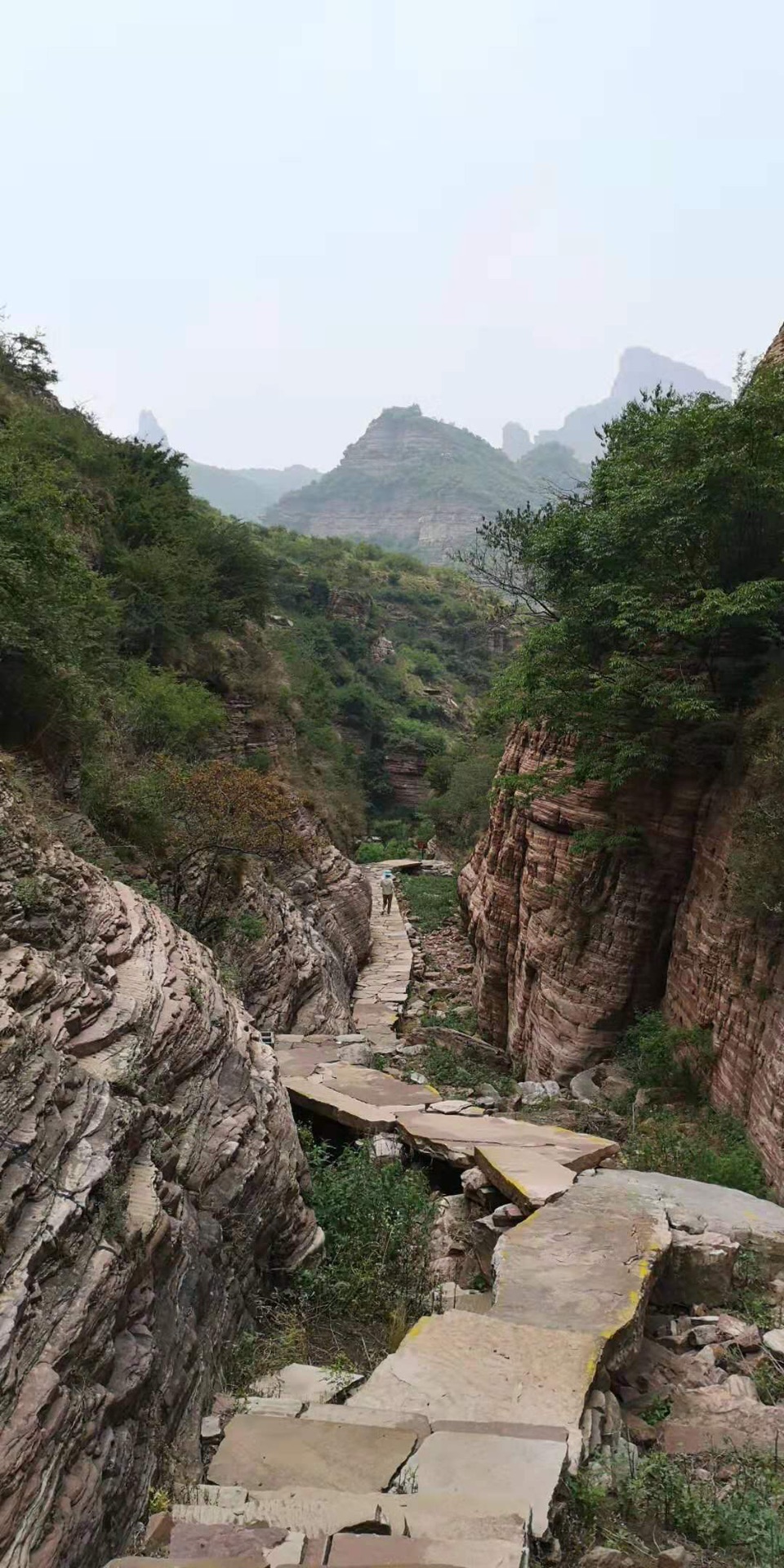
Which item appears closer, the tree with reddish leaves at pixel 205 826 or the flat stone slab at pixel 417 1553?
the flat stone slab at pixel 417 1553

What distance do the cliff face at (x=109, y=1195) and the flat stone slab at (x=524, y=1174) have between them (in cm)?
135

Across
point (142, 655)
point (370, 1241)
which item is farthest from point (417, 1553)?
point (142, 655)

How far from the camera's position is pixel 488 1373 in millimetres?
3521

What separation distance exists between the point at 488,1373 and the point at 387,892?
20.1 m

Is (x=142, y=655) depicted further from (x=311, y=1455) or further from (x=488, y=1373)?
(x=311, y=1455)

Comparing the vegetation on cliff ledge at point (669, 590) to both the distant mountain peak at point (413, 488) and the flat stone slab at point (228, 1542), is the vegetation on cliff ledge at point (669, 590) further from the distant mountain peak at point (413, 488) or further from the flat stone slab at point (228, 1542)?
the distant mountain peak at point (413, 488)

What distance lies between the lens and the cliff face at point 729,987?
20.9 ft

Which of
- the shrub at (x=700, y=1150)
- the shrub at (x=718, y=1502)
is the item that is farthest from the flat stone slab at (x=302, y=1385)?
the shrub at (x=700, y=1150)

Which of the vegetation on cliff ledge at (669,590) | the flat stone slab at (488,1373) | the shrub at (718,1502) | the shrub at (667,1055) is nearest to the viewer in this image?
the shrub at (718,1502)

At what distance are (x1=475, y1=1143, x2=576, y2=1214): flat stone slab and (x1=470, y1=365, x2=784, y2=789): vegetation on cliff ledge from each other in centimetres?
423

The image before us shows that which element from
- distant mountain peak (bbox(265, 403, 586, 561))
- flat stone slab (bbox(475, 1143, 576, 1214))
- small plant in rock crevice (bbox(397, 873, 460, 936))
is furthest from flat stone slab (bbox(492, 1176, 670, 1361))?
distant mountain peak (bbox(265, 403, 586, 561))

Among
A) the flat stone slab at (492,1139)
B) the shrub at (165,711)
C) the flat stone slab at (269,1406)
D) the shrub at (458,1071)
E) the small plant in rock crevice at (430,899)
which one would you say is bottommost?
the small plant in rock crevice at (430,899)

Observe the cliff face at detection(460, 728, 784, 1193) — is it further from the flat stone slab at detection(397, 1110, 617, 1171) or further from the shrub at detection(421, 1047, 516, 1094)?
the flat stone slab at detection(397, 1110, 617, 1171)

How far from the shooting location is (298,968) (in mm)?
11539
